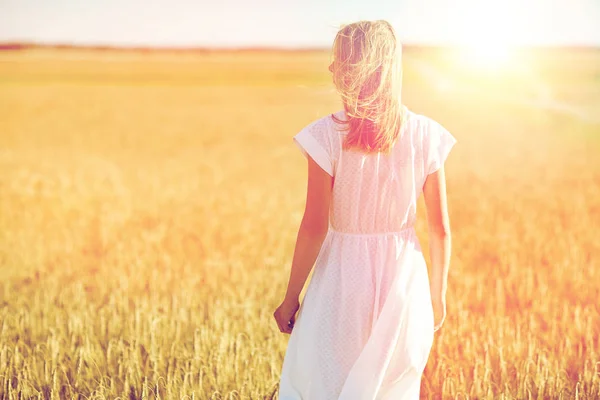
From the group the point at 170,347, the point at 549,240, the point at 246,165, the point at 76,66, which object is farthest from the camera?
the point at 76,66

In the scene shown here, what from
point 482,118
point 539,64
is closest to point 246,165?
point 482,118

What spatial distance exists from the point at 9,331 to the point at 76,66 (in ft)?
115

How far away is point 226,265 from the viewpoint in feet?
16.6

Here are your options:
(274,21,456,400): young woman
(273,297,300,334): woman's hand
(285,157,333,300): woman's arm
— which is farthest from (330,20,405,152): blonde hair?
(273,297,300,334): woman's hand

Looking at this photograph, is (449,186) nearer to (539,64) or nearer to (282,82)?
Answer: (539,64)

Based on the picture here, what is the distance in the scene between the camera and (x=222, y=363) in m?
3.46

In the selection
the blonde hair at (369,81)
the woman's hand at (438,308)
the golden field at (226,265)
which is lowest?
the golden field at (226,265)

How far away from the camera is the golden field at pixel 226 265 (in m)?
3.36

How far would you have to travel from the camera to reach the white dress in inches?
89.2

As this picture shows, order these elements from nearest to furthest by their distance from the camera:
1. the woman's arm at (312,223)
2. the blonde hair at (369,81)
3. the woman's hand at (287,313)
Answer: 1. the blonde hair at (369,81)
2. the woman's arm at (312,223)
3. the woman's hand at (287,313)

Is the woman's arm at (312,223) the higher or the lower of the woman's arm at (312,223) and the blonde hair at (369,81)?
the lower

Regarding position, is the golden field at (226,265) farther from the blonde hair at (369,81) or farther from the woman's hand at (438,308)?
the woman's hand at (438,308)

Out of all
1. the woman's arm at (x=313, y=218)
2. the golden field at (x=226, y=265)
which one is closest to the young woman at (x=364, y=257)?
the woman's arm at (x=313, y=218)

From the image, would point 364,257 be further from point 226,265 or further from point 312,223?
point 226,265
